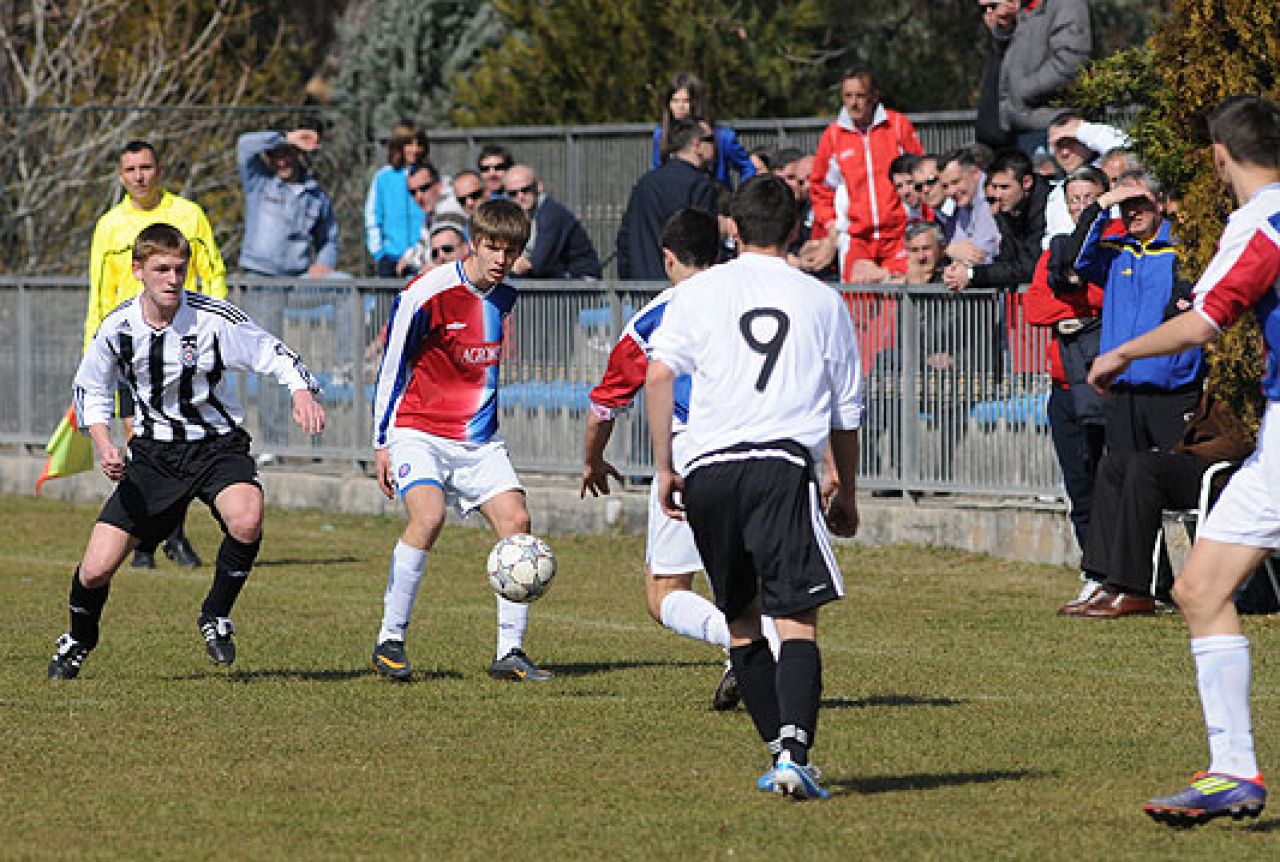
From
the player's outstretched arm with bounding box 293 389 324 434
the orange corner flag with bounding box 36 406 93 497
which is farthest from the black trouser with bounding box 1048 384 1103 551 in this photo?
the orange corner flag with bounding box 36 406 93 497

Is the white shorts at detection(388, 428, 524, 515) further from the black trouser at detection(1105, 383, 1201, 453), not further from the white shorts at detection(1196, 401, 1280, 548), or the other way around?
the white shorts at detection(1196, 401, 1280, 548)

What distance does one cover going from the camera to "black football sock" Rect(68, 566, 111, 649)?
1074 centimetres

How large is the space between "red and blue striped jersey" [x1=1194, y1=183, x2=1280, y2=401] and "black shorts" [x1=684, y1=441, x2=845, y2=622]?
52.8 inches

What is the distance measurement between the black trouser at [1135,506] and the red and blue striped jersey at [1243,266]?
537cm

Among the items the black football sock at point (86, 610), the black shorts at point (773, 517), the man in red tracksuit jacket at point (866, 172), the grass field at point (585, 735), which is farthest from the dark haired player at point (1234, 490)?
the man in red tracksuit jacket at point (866, 172)

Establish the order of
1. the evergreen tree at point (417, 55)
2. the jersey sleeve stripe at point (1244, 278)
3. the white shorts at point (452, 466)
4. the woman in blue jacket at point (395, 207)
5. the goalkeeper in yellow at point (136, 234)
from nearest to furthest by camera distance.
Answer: the jersey sleeve stripe at point (1244, 278)
the white shorts at point (452, 466)
the goalkeeper in yellow at point (136, 234)
the woman in blue jacket at point (395, 207)
the evergreen tree at point (417, 55)

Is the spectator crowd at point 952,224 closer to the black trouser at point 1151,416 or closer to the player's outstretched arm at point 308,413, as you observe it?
the black trouser at point 1151,416

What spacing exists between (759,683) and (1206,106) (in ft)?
20.7

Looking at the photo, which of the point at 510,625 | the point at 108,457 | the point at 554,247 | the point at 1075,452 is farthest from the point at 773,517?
the point at 554,247

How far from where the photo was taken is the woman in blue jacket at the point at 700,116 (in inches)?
663

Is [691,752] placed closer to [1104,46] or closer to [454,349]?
[454,349]

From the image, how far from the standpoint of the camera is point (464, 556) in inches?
635

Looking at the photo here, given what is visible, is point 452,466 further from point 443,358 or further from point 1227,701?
point 1227,701

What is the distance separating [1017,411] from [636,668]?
459 cm
